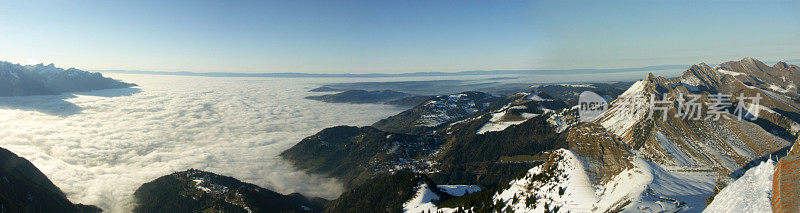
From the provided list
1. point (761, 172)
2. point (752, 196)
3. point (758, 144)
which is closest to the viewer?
point (752, 196)

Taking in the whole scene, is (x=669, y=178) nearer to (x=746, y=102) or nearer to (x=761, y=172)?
(x=761, y=172)

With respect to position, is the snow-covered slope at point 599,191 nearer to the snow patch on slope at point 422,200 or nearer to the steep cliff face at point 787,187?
the steep cliff face at point 787,187

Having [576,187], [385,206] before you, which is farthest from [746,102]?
[385,206]

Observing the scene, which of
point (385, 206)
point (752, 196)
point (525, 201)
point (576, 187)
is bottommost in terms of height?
point (385, 206)

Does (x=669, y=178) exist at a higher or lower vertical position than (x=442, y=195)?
higher

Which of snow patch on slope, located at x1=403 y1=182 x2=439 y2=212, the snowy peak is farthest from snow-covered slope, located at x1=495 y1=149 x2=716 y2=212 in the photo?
the snowy peak

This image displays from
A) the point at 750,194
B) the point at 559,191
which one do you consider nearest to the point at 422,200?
the point at 559,191

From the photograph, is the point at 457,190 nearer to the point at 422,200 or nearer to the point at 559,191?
the point at 422,200

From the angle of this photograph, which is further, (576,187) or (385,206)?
(385,206)
